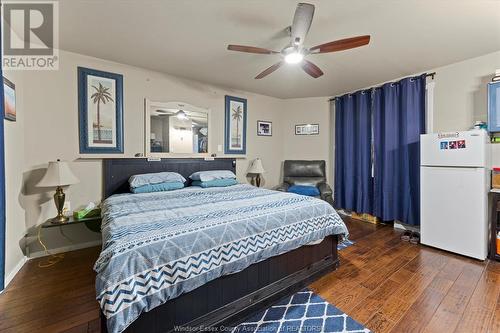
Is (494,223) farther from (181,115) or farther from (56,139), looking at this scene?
(56,139)

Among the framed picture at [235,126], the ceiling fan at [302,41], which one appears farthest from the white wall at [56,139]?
the ceiling fan at [302,41]

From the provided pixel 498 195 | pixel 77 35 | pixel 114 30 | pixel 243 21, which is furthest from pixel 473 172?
pixel 77 35

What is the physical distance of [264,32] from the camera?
229cm

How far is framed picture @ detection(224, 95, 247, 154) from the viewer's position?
4.13m

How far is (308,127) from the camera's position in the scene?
4820 millimetres

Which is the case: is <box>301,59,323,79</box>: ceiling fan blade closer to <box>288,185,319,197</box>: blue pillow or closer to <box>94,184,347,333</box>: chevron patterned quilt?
<box>94,184,347,333</box>: chevron patterned quilt

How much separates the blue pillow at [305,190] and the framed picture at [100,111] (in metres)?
2.82

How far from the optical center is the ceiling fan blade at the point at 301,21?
5.31 ft

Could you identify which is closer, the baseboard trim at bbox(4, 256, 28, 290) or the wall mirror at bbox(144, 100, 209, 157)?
the baseboard trim at bbox(4, 256, 28, 290)

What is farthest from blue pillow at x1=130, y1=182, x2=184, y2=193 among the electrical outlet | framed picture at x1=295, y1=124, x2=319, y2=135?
framed picture at x1=295, y1=124, x2=319, y2=135

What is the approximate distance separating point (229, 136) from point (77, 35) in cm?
243

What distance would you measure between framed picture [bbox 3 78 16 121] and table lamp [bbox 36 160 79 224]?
Result: 58 centimetres

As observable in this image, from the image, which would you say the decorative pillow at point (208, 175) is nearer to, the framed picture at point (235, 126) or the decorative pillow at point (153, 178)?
the decorative pillow at point (153, 178)

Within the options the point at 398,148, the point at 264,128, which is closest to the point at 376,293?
the point at 398,148
